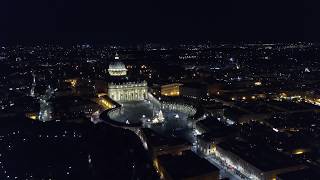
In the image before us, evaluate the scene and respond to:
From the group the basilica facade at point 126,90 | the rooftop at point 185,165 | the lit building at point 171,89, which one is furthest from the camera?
the lit building at point 171,89

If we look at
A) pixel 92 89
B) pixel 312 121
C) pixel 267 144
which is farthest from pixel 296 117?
pixel 92 89

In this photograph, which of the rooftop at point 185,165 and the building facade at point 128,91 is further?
the building facade at point 128,91

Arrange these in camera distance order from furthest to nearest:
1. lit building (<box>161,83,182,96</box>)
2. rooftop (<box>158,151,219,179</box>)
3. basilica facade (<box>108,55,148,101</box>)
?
lit building (<box>161,83,182,96</box>)
basilica facade (<box>108,55,148,101</box>)
rooftop (<box>158,151,219,179</box>)

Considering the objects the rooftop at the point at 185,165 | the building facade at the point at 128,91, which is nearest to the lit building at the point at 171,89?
the building facade at the point at 128,91

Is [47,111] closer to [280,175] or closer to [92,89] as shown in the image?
[92,89]

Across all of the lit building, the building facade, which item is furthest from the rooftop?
the lit building

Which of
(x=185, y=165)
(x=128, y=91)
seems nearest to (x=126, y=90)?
(x=128, y=91)

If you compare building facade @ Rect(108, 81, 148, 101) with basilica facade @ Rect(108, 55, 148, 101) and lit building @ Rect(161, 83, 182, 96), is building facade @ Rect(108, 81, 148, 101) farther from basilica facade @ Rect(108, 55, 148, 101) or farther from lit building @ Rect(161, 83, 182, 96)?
lit building @ Rect(161, 83, 182, 96)

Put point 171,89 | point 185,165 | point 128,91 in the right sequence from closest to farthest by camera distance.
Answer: point 185,165 < point 128,91 < point 171,89

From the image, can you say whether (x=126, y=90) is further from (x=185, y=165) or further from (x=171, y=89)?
(x=185, y=165)

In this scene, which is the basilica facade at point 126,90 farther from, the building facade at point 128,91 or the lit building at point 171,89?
the lit building at point 171,89

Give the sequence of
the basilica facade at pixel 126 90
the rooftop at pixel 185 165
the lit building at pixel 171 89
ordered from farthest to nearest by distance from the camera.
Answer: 1. the lit building at pixel 171 89
2. the basilica facade at pixel 126 90
3. the rooftop at pixel 185 165
